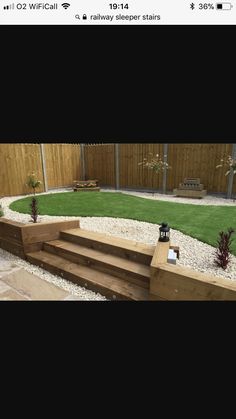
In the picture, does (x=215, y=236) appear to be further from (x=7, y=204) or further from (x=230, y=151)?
(x=7, y=204)

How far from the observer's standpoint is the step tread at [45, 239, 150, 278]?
3453mm

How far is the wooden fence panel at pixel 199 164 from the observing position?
10.0 meters

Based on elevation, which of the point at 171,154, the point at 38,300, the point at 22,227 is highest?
the point at 171,154

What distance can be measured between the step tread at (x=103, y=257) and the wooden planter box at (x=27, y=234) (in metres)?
0.17

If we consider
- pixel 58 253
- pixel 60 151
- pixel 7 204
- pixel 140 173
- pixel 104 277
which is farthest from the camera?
pixel 60 151

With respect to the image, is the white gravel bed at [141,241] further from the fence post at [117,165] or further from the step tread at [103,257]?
the fence post at [117,165]

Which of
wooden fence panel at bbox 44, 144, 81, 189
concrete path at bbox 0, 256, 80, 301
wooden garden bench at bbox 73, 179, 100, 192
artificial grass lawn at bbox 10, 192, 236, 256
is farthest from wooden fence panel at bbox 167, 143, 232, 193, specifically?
concrete path at bbox 0, 256, 80, 301

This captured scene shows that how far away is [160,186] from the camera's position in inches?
452

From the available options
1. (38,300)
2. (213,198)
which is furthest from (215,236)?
→ (213,198)

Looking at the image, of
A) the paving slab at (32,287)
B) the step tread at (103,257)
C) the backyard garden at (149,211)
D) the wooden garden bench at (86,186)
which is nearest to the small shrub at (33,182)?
the backyard garden at (149,211)

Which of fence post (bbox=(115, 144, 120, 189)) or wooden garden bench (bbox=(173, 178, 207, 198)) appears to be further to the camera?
fence post (bbox=(115, 144, 120, 189))

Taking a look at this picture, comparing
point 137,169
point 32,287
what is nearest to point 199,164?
point 137,169

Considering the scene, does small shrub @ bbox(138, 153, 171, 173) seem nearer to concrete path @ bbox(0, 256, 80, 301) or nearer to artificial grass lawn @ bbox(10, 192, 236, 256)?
artificial grass lawn @ bbox(10, 192, 236, 256)

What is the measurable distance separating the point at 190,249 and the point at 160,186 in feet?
23.7
